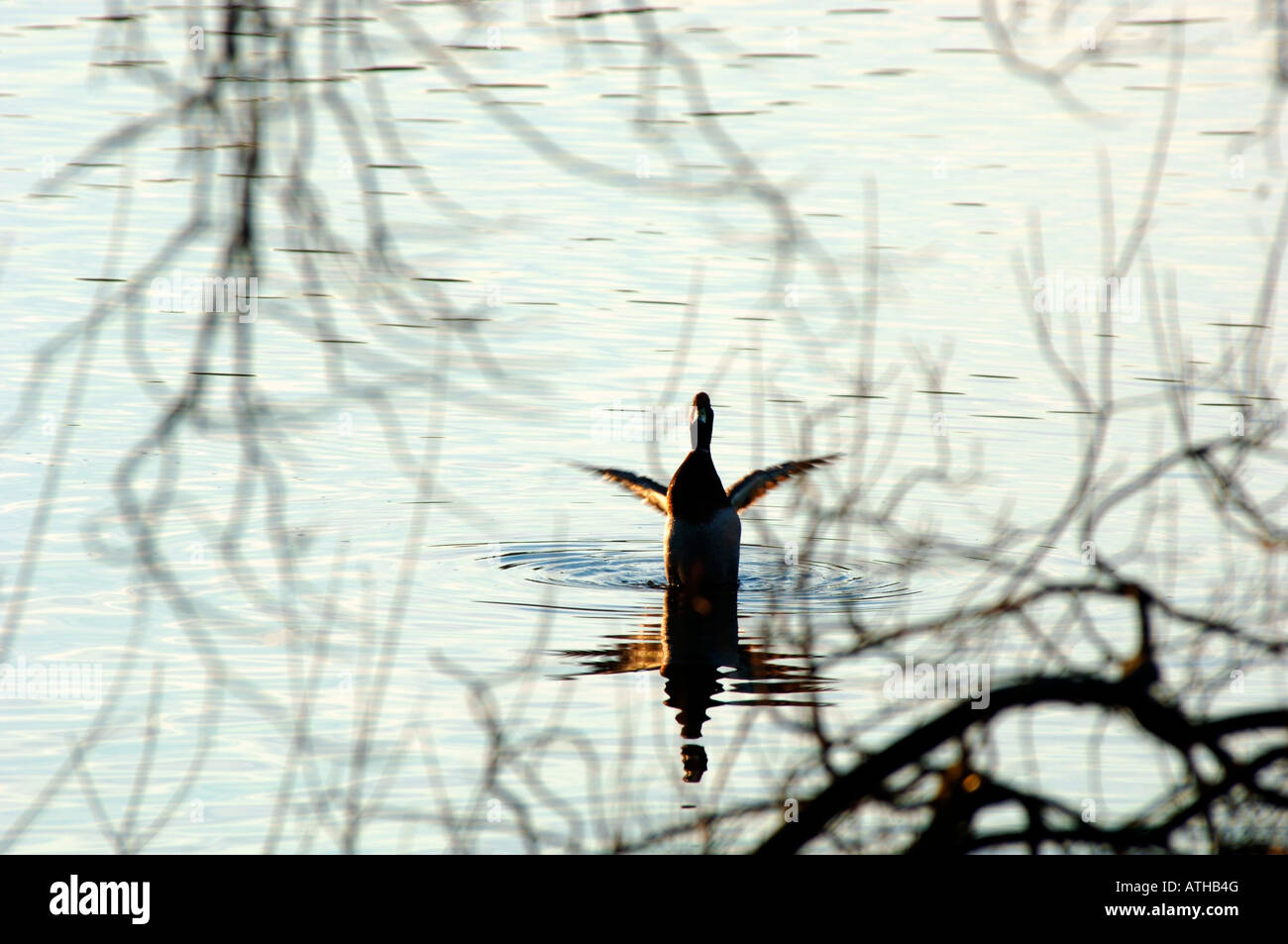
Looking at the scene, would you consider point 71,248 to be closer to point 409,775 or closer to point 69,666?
point 69,666

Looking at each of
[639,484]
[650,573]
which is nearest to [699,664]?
[650,573]

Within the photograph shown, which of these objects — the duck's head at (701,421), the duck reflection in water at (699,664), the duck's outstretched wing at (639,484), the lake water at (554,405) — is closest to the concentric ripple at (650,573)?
the lake water at (554,405)

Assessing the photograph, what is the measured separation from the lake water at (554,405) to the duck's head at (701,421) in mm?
679

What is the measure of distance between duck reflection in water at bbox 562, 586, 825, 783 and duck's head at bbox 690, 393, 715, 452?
3.95 ft

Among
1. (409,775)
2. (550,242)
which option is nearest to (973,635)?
(409,775)

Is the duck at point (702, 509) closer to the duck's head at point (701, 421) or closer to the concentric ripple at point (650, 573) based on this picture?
the duck's head at point (701, 421)

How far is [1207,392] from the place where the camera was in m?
14.5

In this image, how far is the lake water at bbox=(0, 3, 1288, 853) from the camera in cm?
432

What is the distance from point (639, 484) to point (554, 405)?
2190 mm

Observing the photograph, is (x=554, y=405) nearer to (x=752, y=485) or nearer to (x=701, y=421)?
(x=701, y=421)

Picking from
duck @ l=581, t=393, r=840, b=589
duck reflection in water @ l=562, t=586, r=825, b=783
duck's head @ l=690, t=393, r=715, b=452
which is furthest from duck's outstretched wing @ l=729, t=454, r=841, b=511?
duck reflection in water @ l=562, t=586, r=825, b=783

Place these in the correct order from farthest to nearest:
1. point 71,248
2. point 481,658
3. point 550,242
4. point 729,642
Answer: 1. point 550,242
2. point 71,248
3. point 729,642
4. point 481,658

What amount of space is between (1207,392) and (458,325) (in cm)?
1130

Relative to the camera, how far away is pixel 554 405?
46.6 feet
